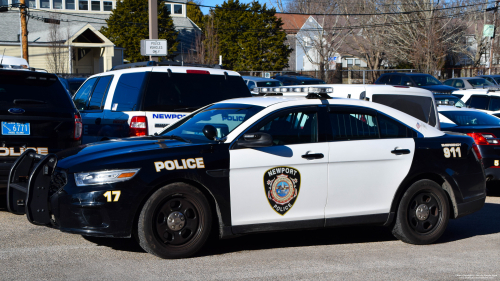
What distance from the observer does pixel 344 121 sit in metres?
6.30

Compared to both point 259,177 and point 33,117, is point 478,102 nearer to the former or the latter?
point 259,177

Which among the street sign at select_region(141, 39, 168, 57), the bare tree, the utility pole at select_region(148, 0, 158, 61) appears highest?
the bare tree

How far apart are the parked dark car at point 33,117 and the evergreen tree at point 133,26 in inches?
1567

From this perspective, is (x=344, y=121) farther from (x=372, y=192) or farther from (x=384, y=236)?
(x=384, y=236)

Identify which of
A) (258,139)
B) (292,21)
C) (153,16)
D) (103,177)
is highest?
(292,21)

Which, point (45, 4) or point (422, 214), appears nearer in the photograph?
point (422, 214)

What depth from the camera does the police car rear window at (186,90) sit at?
8695 mm

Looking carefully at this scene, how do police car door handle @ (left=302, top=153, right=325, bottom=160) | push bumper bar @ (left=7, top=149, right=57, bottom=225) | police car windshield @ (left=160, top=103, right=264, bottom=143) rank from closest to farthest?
push bumper bar @ (left=7, top=149, right=57, bottom=225) → police car door handle @ (left=302, top=153, right=325, bottom=160) → police car windshield @ (left=160, top=103, right=264, bottom=143)

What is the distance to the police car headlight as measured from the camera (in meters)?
5.33

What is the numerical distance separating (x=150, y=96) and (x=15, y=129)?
6.98 feet

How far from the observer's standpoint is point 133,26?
4722 cm

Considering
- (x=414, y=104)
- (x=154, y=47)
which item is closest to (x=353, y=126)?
(x=414, y=104)

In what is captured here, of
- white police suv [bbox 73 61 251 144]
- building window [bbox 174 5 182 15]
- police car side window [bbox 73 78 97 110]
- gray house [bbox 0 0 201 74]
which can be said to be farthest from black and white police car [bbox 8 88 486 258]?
building window [bbox 174 5 182 15]

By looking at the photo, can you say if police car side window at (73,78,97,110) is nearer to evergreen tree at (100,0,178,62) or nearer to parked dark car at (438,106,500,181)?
parked dark car at (438,106,500,181)
